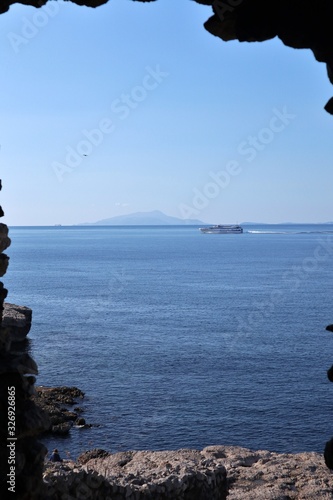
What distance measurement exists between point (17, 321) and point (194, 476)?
146 ft

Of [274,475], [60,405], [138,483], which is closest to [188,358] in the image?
[60,405]

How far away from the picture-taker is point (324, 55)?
385 inches

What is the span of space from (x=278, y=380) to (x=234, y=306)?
3433 cm

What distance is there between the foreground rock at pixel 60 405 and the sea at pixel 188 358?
0.73 meters

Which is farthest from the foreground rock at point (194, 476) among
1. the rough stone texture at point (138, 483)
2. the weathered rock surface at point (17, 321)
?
the weathered rock surface at point (17, 321)

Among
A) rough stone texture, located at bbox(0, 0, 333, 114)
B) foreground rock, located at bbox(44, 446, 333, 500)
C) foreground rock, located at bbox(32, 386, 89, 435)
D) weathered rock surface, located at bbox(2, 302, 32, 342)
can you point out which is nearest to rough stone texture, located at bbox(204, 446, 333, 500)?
foreground rock, located at bbox(44, 446, 333, 500)

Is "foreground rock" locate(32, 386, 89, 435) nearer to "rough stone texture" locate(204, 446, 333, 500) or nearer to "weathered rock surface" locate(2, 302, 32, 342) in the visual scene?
"rough stone texture" locate(204, 446, 333, 500)

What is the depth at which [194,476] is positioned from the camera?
21.2 m

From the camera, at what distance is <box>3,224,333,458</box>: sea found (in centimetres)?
4003

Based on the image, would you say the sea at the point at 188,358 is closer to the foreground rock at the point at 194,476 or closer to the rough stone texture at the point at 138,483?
the foreground rock at the point at 194,476

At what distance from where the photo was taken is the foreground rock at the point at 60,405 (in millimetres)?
40747

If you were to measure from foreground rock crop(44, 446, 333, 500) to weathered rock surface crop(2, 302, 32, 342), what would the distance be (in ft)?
94.1

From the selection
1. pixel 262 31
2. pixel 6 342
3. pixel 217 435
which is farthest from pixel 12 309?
pixel 262 31

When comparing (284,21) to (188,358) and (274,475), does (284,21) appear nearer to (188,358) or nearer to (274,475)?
(274,475)
